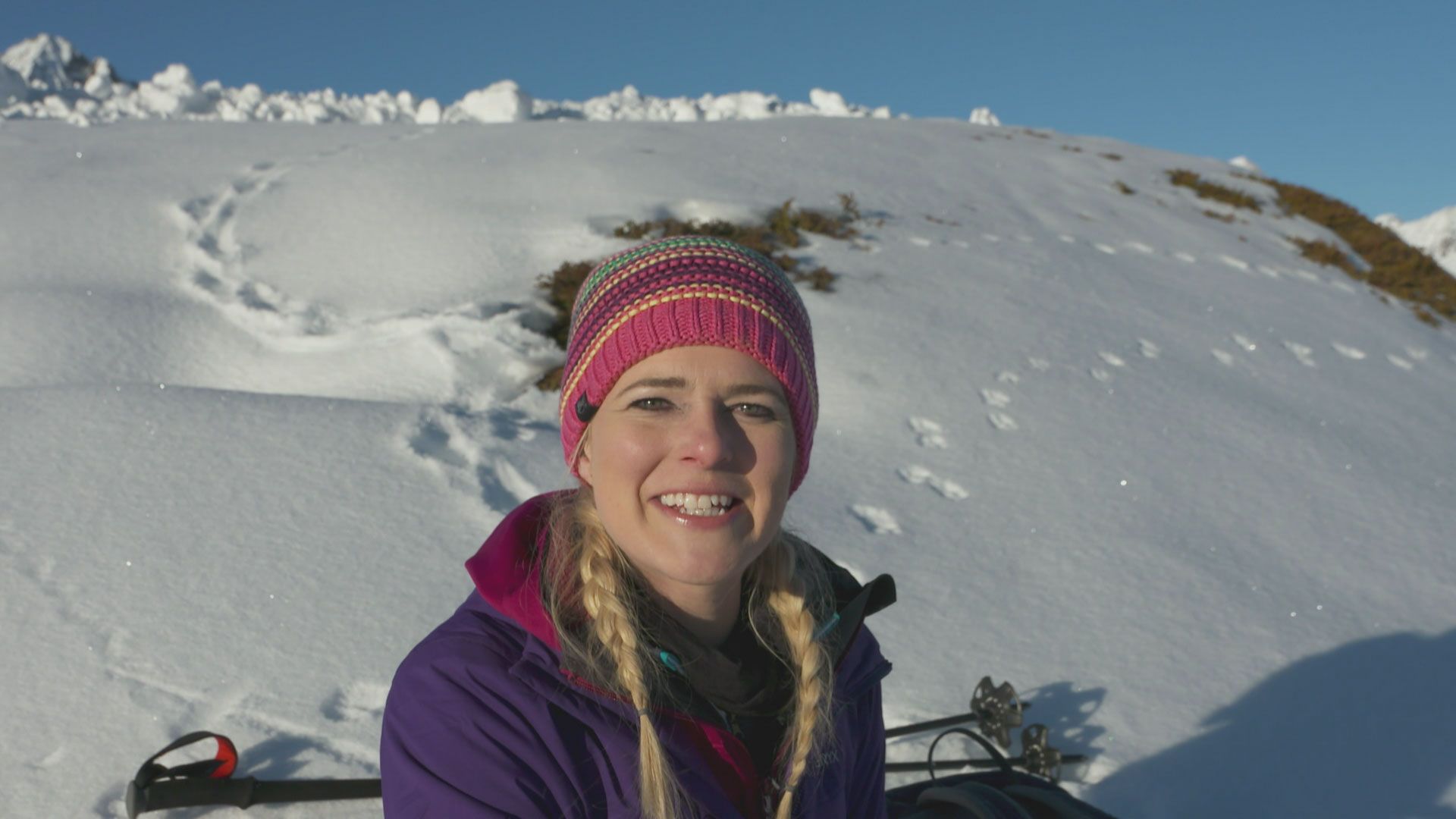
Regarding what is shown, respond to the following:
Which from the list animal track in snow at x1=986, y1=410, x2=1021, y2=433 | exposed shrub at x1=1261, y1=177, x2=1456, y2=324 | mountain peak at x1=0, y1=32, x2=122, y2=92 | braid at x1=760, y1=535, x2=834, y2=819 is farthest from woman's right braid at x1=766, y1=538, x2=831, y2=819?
mountain peak at x1=0, y1=32, x2=122, y2=92

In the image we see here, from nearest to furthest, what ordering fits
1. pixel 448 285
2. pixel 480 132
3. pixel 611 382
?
pixel 611 382, pixel 448 285, pixel 480 132

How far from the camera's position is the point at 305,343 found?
5297 millimetres

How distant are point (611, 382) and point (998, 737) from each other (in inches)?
75.0

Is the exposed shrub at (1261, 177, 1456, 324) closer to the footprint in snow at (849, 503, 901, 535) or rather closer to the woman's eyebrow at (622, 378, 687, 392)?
the footprint in snow at (849, 503, 901, 535)

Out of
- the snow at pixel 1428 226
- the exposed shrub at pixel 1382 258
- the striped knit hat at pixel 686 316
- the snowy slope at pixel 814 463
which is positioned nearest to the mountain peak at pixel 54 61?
the snowy slope at pixel 814 463

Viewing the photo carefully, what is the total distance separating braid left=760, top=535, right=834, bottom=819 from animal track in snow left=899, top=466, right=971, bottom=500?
8.41ft

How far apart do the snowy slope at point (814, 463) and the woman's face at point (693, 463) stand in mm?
1341

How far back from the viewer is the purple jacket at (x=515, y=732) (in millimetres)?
1258

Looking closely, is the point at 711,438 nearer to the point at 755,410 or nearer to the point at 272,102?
the point at 755,410

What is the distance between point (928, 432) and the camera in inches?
189

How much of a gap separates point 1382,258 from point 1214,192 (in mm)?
2268

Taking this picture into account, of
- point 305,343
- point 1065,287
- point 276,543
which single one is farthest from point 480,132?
point 276,543

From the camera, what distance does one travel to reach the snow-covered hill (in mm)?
39156

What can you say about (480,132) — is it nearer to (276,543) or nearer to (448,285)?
(448,285)
